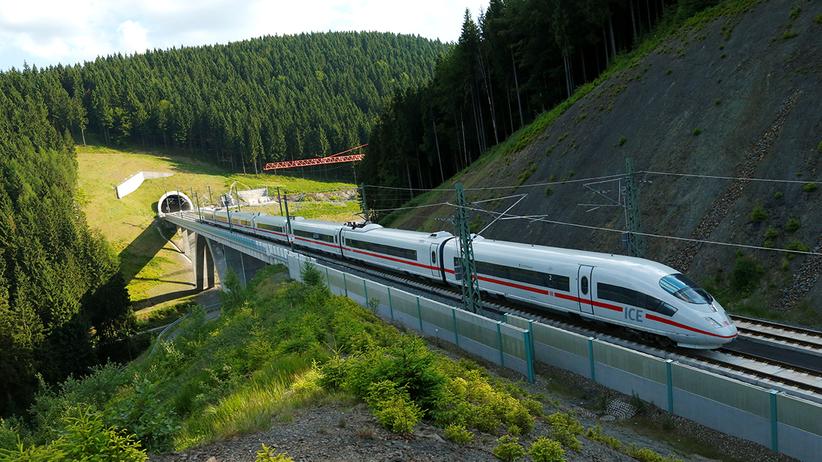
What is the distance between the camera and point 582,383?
16422mm

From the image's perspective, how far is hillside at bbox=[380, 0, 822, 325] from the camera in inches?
875

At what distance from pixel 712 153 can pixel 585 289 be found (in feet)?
46.7

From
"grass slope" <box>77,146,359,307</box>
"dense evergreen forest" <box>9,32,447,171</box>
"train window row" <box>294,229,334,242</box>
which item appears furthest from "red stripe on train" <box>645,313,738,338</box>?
"dense evergreen forest" <box>9,32,447,171</box>

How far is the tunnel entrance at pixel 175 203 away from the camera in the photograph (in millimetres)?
110838

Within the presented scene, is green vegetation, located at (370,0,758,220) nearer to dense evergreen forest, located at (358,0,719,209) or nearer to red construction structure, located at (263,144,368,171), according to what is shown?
dense evergreen forest, located at (358,0,719,209)

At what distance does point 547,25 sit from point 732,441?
48.0 metres

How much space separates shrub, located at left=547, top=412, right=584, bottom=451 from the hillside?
13083 mm

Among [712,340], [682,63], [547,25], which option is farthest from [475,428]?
[547,25]

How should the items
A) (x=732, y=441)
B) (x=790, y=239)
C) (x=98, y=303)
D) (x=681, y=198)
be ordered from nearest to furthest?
1. (x=732, y=441)
2. (x=790, y=239)
3. (x=681, y=198)
4. (x=98, y=303)

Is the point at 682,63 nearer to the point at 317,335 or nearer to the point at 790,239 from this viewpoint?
the point at 790,239

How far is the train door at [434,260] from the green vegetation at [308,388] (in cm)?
736

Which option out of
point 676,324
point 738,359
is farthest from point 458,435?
point 738,359

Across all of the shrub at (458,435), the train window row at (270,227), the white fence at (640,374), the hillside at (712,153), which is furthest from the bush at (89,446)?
the train window row at (270,227)

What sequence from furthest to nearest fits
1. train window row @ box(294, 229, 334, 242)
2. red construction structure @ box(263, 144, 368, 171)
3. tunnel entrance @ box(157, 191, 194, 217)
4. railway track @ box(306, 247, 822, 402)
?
red construction structure @ box(263, 144, 368, 171) → tunnel entrance @ box(157, 191, 194, 217) → train window row @ box(294, 229, 334, 242) → railway track @ box(306, 247, 822, 402)
